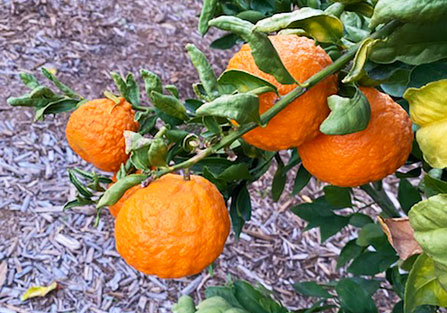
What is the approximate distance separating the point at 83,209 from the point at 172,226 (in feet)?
5.19

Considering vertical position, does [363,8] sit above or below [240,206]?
above

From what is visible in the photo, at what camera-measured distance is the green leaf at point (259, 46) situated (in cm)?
42

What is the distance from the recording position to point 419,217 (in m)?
0.41

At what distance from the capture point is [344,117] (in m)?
0.43

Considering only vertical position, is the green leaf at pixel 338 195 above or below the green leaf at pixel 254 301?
above

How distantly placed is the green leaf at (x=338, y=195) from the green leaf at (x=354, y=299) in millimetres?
143

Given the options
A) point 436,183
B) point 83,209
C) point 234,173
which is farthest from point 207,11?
point 83,209

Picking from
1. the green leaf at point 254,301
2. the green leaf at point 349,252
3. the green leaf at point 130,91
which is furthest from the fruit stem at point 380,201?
the green leaf at point 130,91

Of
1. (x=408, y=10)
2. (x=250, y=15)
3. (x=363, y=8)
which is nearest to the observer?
(x=408, y=10)

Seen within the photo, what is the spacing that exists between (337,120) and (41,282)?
1642 millimetres

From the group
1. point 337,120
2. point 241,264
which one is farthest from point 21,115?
point 337,120

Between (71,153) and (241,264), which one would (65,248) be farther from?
(241,264)

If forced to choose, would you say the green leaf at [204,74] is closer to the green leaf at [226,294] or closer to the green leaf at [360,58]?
the green leaf at [360,58]

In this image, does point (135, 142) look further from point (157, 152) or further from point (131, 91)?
point (131, 91)
